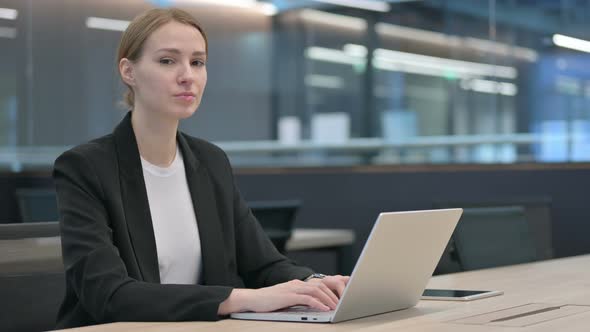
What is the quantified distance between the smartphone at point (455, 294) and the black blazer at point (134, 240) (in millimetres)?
311

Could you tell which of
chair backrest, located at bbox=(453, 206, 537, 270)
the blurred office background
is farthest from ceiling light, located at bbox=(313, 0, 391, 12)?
chair backrest, located at bbox=(453, 206, 537, 270)

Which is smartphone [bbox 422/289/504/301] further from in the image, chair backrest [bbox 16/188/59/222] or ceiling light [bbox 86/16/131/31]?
ceiling light [bbox 86/16/131/31]

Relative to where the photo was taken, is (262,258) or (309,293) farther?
(262,258)

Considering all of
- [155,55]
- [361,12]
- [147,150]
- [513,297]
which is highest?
[361,12]

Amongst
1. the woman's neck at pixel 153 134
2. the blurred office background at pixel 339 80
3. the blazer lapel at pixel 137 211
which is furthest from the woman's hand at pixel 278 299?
the blurred office background at pixel 339 80

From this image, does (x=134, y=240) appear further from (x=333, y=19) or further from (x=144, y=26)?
(x=333, y=19)

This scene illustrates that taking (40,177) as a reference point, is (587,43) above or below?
above

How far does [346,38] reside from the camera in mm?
6457

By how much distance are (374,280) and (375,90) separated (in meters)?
4.62

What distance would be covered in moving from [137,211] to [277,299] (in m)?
0.48

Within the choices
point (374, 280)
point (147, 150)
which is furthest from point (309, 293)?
point (147, 150)

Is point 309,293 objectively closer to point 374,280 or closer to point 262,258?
point 374,280

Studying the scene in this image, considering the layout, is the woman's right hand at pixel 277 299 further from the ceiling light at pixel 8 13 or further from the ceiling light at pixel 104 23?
the ceiling light at pixel 104 23

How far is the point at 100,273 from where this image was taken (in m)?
1.94
